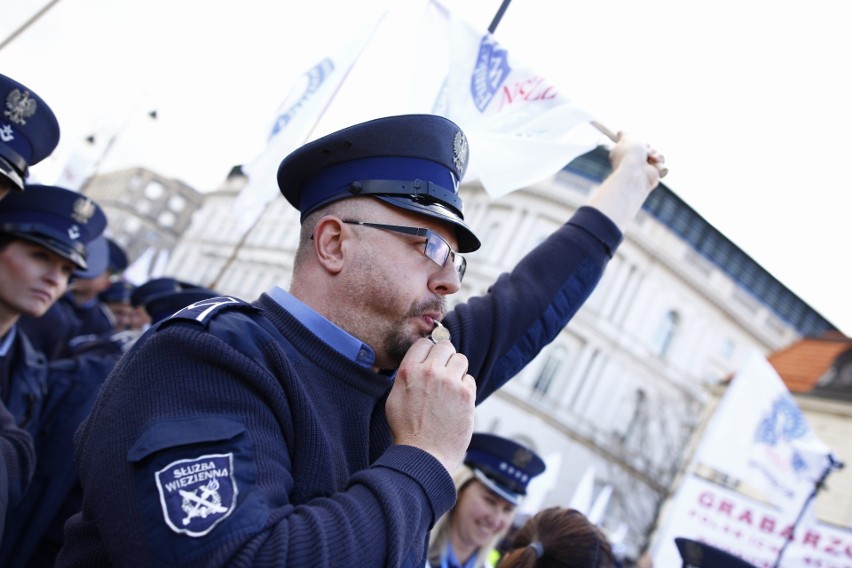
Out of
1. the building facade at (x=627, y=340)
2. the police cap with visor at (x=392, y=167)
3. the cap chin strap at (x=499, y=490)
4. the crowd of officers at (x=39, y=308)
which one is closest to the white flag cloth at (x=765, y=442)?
the cap chin strap at (x=499, y=490)

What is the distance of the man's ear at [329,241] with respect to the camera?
177cm

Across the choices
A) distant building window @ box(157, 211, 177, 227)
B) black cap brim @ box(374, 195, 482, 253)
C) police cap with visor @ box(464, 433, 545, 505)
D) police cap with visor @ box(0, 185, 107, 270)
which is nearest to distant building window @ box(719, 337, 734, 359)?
police cap with visor @ box(464, 433, 545, 505)

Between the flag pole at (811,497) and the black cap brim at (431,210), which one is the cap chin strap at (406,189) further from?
the flag pole at (811,497)

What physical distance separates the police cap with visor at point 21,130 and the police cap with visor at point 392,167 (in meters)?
1.45

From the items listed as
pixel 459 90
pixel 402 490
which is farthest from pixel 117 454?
pixel 459 90

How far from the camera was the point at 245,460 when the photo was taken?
4.08ft

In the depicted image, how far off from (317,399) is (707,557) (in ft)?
7.15

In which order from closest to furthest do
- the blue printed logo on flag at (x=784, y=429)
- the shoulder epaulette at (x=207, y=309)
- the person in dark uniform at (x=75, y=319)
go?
the shoulder epaulette at (x=207, y=309) → the person in dark uniform at (x=75, y=319) → the blue printed logo on flag at (x=784, y=429)

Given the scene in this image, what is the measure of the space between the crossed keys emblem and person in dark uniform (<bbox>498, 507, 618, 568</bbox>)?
206 centimetres

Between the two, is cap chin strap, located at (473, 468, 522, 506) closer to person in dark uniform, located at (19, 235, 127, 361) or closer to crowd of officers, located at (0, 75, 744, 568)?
crowd of officers, located at (0, 75, 744, 568)

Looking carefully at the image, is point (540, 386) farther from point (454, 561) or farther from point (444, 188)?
point (444, 188)

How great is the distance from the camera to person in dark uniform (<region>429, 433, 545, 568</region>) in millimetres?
3977

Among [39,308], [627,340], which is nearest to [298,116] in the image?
[39,308]

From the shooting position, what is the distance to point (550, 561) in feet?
9.75
